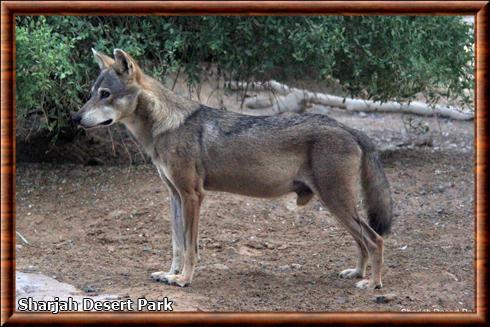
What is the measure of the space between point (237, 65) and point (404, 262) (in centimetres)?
337

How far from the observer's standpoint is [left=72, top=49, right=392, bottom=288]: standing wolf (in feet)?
23.0

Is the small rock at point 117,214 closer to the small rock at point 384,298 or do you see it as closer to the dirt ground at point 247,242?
the dirt ground at point 247,242

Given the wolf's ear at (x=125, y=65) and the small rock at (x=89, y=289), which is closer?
the small rock at (x=89, y=289)

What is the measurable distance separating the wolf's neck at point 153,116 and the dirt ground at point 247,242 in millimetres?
1279

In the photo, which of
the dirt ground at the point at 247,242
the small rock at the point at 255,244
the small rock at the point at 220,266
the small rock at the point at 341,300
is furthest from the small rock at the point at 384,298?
the small rock at the point at 255,244

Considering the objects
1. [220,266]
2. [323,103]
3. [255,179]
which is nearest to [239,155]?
[255,179]

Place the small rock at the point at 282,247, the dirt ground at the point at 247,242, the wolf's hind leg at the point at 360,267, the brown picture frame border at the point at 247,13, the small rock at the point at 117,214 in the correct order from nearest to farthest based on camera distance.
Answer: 1. the brown picture frame border at the point at 247,13
2. the dirt ground at the point at 247,242
3. the wolf's hind leg at the point at 360,267
4. the small rock at the point at 282,247
5. the small rock at the point at 117,214

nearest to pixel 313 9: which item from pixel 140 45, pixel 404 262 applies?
pixel 404 262

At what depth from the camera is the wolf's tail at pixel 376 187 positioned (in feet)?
23.6

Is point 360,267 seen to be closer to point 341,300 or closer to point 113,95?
point 341,300

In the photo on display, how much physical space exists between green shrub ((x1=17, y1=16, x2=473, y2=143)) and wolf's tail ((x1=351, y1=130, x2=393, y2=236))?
209cm

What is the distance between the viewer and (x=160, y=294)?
6559 millimetres

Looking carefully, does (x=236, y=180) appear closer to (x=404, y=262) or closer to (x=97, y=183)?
(x=404, y=262)

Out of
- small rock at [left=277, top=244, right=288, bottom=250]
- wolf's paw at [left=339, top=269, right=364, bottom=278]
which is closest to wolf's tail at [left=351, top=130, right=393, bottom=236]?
wolf's paw at [left=339, top=269, right=364, bottom=278]
